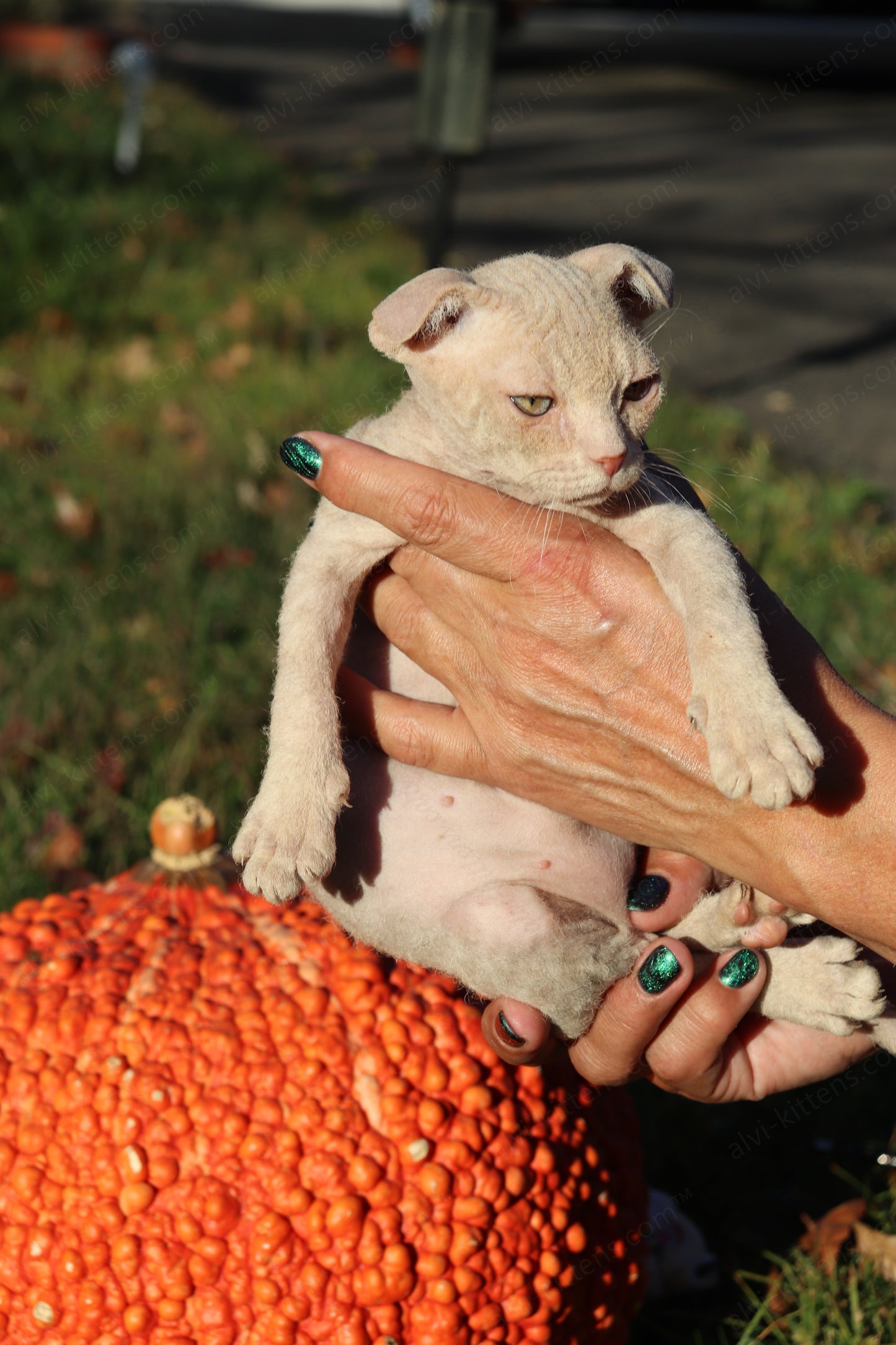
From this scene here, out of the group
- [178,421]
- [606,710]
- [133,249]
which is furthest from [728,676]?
[133,249]

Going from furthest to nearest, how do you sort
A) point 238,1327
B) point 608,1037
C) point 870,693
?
point 870,693
point 608,1037
point 238,1327

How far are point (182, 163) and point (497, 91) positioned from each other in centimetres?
881

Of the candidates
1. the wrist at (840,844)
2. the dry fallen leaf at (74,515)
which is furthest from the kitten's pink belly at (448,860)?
the dry fallen leaf at (74,515)

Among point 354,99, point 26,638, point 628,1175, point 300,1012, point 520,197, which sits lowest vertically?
point 354,99

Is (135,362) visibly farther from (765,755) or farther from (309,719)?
(765,755)

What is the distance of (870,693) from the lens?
165 inches

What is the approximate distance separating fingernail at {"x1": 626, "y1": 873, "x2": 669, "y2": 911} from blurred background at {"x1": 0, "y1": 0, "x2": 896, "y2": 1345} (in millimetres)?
924

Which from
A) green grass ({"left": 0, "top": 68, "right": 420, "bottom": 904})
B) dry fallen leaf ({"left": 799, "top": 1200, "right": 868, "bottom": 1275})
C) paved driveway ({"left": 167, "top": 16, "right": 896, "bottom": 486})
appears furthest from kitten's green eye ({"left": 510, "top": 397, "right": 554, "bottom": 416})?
paved driveway ({"left": 167, "top": 16, "right": 896, "bottom": 486})

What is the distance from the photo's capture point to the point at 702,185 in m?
12.2

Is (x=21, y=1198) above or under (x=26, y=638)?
above

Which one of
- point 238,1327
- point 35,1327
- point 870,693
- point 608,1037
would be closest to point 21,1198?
point 35,1327

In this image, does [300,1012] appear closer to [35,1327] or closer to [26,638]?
[35,1327]

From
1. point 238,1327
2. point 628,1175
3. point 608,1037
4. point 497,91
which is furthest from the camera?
point 497,91

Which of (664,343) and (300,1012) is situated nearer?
(300,1012)
